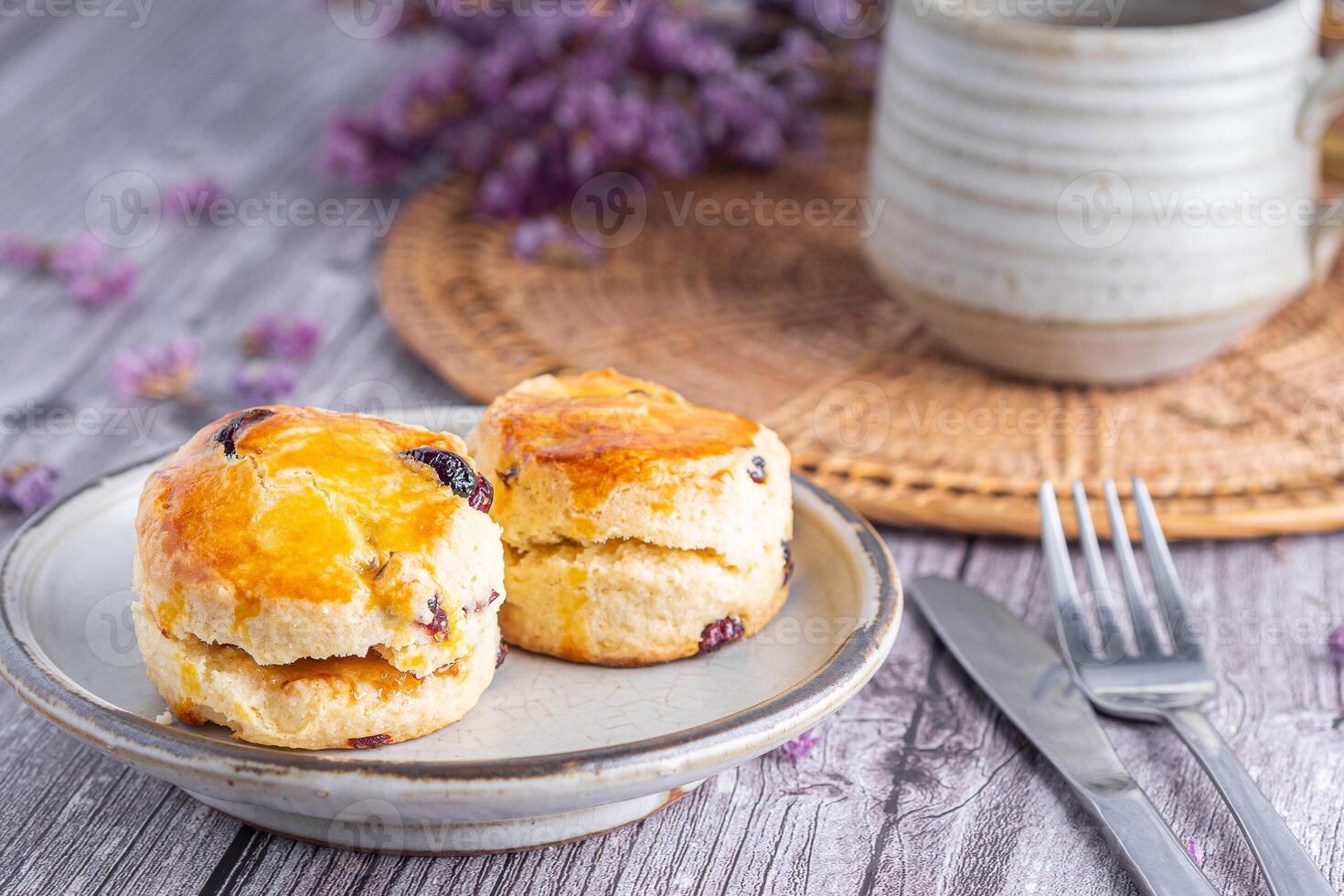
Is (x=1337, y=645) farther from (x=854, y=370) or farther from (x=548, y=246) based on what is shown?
(x=548, y=246)

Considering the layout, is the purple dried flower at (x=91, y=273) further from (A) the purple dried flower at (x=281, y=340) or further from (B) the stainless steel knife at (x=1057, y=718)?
(B) the stainless steel knife at (x=1057, y=718)

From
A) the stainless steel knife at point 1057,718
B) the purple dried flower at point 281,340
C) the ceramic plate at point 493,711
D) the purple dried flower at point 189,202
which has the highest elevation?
the ceramic plate at point 493,711

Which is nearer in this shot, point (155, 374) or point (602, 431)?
point (602, 431)

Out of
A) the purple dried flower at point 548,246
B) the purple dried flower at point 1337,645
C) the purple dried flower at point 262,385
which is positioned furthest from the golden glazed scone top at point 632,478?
the purple dried flower at point 548,246

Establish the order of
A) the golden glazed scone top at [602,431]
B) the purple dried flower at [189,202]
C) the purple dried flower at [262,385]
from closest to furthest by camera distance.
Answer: the golden glazed scone top at [602,431] < the purple dried flower at [262,385] < the purple dried flower at [189,202]

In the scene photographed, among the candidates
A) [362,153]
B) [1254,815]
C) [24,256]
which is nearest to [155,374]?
[24,256]

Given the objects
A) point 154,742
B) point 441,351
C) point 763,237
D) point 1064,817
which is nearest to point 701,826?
point 1064,817
